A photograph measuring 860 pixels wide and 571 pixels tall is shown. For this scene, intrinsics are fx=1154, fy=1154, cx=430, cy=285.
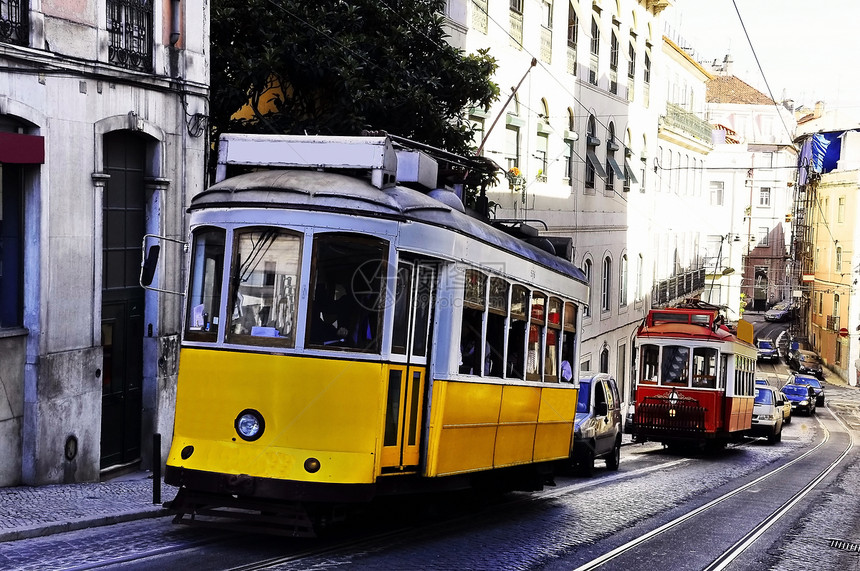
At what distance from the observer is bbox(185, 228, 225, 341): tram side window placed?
9461 millimetres

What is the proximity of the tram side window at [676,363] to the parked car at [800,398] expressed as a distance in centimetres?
2520

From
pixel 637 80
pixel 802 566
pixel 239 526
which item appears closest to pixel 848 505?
pixel 802 566

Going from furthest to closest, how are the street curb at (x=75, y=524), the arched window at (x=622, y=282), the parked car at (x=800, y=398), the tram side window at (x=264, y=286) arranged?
the parked car at (x=800, y=398) < the arched window at (x=622, y=282) < the street curb at (x=75, y=524) < the tram side window at (x=264, y=286)

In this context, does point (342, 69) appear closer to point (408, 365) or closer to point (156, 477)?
point (156, 477)

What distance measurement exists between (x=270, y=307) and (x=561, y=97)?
24.8 m

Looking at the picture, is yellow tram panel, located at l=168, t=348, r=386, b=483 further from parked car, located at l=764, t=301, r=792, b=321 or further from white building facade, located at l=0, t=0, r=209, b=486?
parked car, located at l=764, t=301, r=792, b=321

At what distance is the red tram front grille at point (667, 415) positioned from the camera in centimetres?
2466

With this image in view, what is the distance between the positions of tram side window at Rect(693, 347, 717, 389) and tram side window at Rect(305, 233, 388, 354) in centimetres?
1649

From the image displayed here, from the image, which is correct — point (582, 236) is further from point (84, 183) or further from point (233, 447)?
point (233, 447)

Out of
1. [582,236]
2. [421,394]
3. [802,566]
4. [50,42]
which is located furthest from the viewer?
[582,236]

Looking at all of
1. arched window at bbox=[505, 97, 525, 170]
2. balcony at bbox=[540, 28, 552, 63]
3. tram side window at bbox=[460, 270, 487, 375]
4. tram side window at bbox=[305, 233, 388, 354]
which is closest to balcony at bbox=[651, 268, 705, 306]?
balcony at bbox=[540, 28, 552, 63]

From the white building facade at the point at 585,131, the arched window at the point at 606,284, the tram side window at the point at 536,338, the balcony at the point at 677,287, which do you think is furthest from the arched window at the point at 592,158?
the tram side window at the point at 536,338

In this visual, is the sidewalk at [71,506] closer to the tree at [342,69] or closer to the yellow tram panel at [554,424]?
the yellow tram panel at [554,424]

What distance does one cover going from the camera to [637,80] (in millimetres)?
41656
